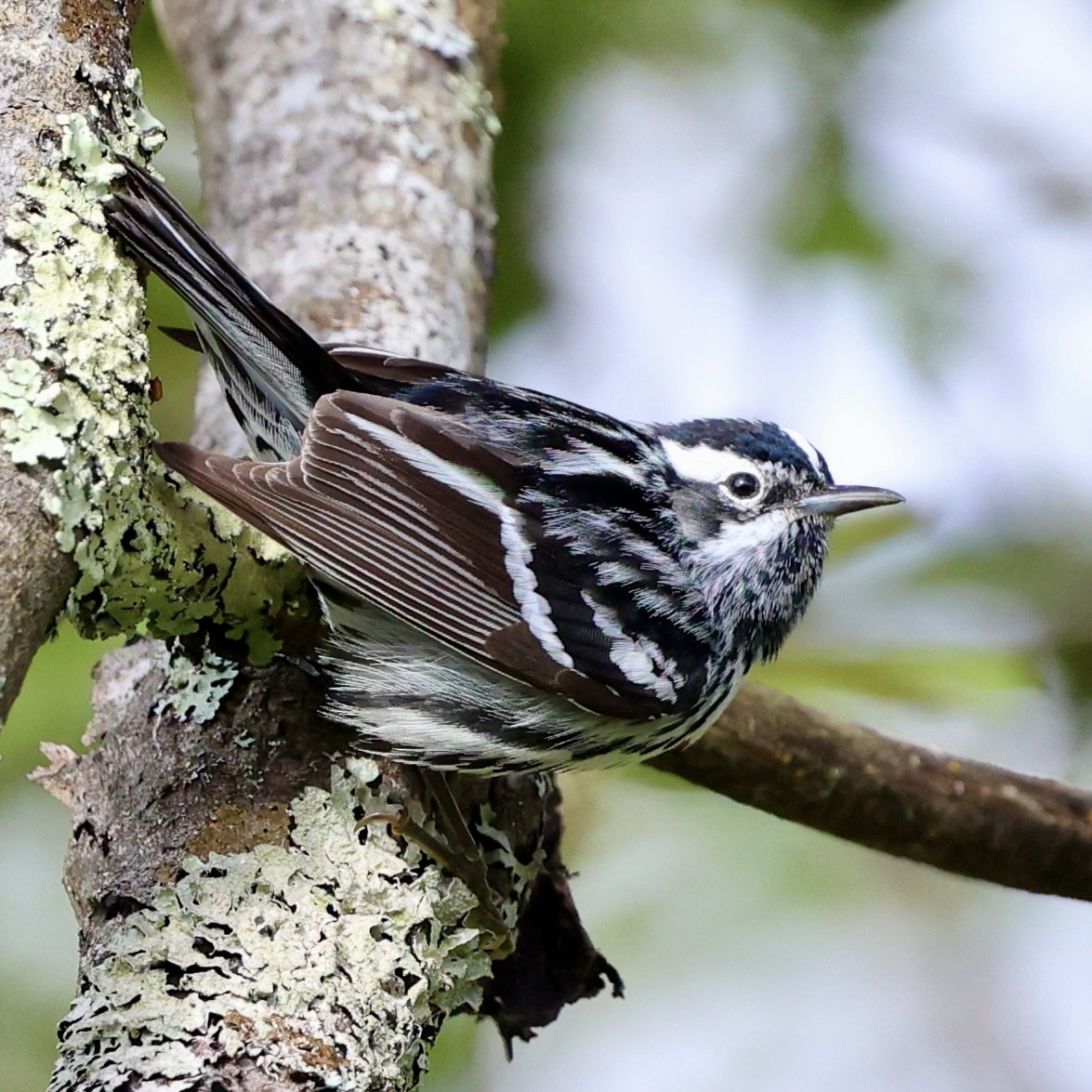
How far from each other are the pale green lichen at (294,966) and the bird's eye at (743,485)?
1.03m

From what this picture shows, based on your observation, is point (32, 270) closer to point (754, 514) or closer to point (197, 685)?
point (197, 685)

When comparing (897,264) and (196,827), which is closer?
(196,827)

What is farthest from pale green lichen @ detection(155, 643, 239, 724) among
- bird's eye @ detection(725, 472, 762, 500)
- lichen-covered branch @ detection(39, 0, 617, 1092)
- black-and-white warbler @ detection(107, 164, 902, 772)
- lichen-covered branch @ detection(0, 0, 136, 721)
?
bird's eye @ detection(725, 472, 762, 500)

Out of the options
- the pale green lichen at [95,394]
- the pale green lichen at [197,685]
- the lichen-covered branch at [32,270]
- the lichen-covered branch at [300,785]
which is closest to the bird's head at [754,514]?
the lichen-covered branch at [300,785]

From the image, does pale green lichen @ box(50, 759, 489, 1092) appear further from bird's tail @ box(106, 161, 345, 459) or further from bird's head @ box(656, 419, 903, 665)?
bird's head @ box(656, 419, 903, 665)

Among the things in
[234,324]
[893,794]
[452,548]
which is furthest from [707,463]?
[234,324]

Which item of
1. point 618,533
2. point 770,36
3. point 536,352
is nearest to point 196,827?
point 618,533

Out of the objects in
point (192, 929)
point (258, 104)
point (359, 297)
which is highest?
point (258, 104)

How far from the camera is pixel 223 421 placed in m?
3.07

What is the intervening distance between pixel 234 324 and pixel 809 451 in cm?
131

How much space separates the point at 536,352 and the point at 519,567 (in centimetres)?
244

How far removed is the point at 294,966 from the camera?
83.0 inches

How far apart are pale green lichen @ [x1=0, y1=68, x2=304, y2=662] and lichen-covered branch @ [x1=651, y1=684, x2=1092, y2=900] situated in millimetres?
1501

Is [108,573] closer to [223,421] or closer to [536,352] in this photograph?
[223,421]
